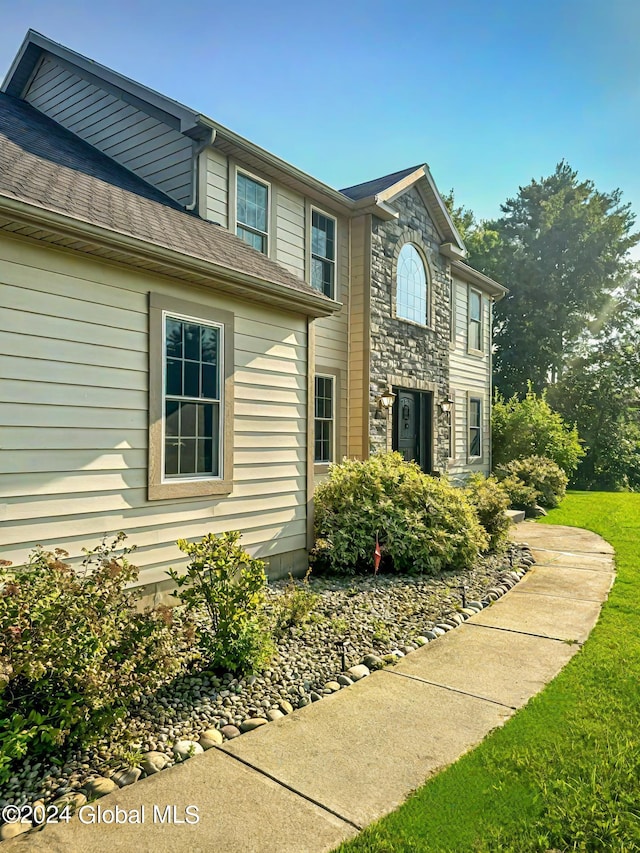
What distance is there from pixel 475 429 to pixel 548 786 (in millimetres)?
13716

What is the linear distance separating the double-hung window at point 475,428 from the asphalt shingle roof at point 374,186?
21.4ft

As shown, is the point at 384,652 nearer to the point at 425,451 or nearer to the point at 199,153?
the point at 199,153

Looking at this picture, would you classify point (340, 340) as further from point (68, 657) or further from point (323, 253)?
point (68, 657)

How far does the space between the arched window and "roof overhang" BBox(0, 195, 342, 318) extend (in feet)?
16.6

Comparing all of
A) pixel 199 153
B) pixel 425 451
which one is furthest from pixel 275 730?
pixel 425 451

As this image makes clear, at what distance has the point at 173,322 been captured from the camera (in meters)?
5.54

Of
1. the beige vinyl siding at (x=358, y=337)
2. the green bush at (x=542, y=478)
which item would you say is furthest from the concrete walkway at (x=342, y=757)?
the green bush at (x=542, y=478)

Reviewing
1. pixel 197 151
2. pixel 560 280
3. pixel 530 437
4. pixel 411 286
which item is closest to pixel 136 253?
pixel 197 151

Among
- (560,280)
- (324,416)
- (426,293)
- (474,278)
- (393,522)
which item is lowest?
(393,522)

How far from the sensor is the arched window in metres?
11.5

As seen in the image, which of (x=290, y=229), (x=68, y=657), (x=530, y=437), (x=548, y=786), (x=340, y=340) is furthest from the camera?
(x=530, y=437)

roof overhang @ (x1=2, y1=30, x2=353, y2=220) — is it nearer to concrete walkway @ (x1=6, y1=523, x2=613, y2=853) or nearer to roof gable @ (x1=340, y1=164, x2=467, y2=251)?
roof gable @ (x1=340, y1=164, x2=467, y2=251)

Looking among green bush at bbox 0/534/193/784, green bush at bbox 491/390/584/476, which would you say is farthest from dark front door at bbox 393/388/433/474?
green bush at bbox 0/534/193/784

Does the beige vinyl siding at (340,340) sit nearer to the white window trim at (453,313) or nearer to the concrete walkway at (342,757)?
the white window trim at (453,313)
